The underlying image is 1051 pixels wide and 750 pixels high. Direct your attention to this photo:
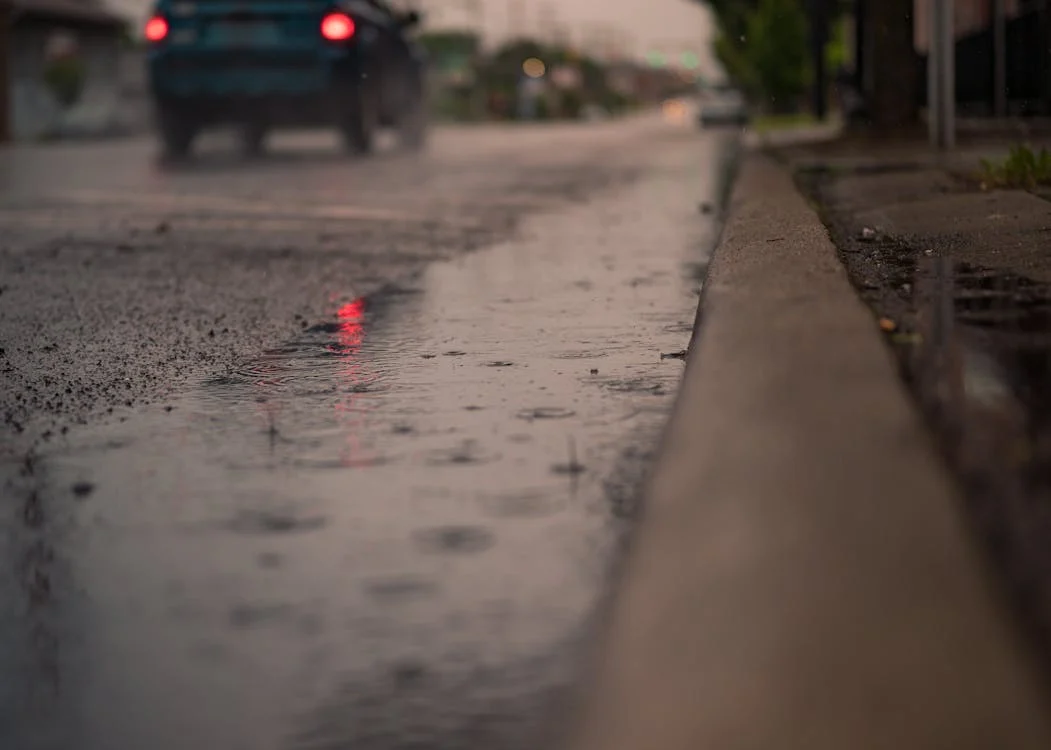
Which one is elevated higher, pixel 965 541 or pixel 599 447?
pixel 965 541

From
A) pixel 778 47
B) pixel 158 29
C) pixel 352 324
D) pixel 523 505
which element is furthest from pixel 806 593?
pixel 778 47

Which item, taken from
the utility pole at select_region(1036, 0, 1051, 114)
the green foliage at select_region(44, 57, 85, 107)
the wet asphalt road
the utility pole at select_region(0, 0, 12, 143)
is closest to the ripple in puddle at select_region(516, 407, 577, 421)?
the wet asphalt road

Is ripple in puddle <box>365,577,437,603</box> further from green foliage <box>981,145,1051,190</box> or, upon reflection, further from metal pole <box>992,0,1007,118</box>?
metal pole <box>992,0,1007,118</box>

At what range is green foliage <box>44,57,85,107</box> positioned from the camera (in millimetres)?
51469

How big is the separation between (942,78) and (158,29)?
26.5 feet

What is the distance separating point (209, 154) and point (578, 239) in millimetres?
12327

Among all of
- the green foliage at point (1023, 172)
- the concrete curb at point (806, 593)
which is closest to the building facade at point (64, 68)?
the green foliage at point (1023, 172)

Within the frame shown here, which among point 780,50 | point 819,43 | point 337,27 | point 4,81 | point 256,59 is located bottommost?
point 780,50

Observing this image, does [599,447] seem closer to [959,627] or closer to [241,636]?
[241,636]

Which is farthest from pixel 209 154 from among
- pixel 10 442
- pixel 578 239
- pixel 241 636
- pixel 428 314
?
pixel 241 636

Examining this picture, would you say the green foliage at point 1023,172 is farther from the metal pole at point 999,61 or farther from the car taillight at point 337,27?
the metal pole at point 999,61

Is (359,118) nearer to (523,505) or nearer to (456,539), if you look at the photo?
(523,505)

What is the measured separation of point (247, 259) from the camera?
30.1 ft

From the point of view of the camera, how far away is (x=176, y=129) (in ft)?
65.2
